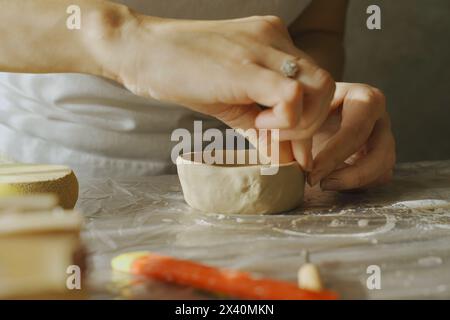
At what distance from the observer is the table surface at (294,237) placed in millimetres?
637

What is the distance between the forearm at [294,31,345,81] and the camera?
1.36 metres

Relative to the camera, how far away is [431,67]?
95.7 inches

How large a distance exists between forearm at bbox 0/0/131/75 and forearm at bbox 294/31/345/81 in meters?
0.57

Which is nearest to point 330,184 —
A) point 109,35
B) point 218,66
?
point 218,66

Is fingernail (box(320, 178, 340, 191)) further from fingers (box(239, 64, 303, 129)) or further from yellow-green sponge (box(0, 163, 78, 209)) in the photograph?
yellow-green sponge (box(0, 163, 78, 209))

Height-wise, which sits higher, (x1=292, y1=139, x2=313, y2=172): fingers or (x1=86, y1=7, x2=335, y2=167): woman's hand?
(x1=86, y1=7, x2=335, y2=167): woman's hand

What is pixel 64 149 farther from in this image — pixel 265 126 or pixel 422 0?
pixel 422 0

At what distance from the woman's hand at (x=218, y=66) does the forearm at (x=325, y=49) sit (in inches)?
18.5

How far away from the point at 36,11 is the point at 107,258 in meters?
0.41

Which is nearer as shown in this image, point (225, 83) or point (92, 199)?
point (225, 83)

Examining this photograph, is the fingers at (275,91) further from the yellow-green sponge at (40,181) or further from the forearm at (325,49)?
the forearm at (325,49)

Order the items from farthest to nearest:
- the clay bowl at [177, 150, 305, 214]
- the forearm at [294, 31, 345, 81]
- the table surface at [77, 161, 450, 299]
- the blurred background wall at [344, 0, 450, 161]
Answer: the blurred background wall at [344, 0, 450, 161] < the forearm at [294, 31, 345, 81] < the clay bowl at [177, 150, 305, 214] < the table surface at [77, 161, 450, 299]

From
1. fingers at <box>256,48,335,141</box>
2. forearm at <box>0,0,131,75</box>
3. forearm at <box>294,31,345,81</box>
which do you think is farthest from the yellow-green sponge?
forearm at <box>294,31,345,81</box>
